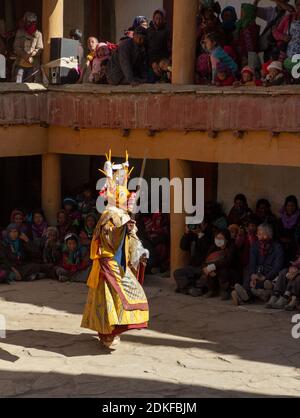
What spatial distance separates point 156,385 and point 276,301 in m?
3.66

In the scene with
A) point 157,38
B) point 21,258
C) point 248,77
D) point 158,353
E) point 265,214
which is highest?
point 157,38

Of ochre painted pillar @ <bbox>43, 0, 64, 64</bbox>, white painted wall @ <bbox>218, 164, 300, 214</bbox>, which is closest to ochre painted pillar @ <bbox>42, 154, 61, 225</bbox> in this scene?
ochre painted pillar @ <bbox>43, 0, 64, 64</bbox>

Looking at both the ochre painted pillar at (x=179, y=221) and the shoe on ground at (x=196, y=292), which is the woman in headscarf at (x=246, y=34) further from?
the shoe on ground at (x=196, y=292)

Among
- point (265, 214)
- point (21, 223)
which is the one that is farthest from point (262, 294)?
point (21, 223)

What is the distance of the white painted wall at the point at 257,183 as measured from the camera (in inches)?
652

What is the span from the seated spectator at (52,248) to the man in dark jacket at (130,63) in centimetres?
241

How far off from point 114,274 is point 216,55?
403 centimetres

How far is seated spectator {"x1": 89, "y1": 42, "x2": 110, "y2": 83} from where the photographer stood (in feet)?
54.7

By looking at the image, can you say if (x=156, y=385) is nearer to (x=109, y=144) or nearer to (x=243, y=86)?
(x=243, y=86)

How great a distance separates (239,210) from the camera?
16172 mm

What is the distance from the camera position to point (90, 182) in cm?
1897

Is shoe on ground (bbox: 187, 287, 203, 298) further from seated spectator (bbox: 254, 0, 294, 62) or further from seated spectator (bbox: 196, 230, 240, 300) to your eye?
seated spectator (bbox: 254, 0, 294, 62)

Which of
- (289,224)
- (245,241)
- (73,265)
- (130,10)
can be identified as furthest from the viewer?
(130,10)

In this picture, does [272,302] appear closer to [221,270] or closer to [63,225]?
[221,270]
